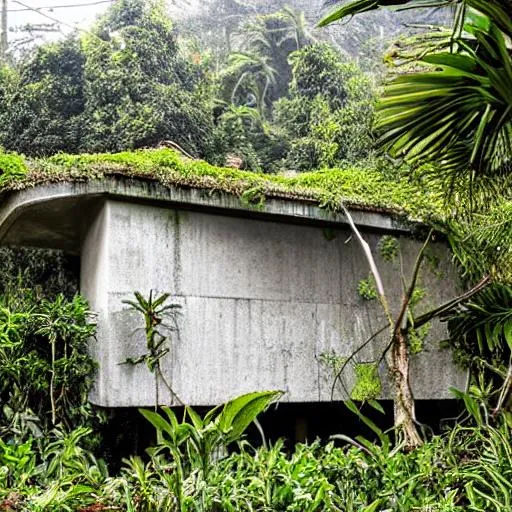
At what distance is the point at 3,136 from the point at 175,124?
4681 mm

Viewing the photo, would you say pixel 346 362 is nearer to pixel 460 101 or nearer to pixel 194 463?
pixel 194 463

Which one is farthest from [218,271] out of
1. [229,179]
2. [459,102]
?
[459,102]

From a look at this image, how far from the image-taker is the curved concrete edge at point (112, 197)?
199 inches

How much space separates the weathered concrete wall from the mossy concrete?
0.01m

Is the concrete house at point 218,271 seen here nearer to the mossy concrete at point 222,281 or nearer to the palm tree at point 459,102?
the mossy concrete at point 222,281

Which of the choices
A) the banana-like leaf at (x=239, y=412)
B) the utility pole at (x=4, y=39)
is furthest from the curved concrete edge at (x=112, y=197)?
the utility pole at (x=4, y=39)

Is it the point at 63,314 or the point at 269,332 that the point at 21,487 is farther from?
the point at 269,332

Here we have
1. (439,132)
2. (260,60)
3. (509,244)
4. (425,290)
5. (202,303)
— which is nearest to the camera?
(439,132)

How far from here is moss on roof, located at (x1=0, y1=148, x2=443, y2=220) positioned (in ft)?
16.5

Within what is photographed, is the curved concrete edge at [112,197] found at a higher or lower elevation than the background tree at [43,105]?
lower

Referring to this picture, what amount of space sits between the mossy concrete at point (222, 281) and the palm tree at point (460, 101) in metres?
2.02

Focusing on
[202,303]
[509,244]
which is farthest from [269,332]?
[509,244]

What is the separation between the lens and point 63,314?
505 centimetres

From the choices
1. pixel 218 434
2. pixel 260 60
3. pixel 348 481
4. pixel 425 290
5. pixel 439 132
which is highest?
pixel 260 60
